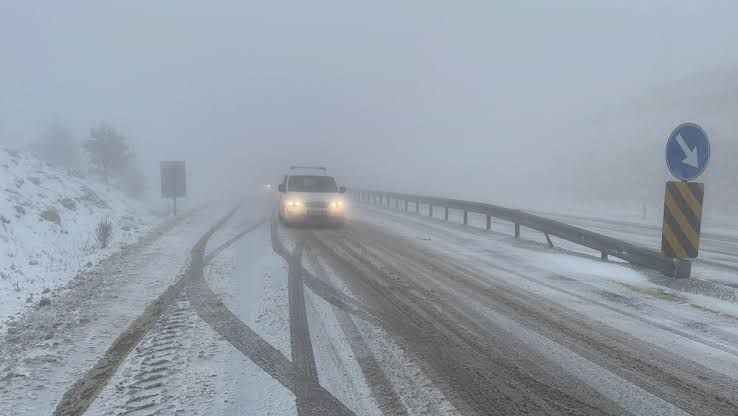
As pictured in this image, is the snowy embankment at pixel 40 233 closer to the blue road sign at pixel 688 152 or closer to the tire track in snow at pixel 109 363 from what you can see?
the tire track in snow at pixel 109 363

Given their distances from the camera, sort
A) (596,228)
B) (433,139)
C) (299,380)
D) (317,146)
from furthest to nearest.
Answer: (317,146), (433,139), (596,228), (299,380)

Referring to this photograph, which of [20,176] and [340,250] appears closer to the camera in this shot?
[340,250]

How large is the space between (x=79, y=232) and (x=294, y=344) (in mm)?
12325

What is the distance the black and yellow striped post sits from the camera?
7.08 m

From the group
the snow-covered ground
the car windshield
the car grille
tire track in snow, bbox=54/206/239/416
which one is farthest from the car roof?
tire track in snow, bbox=54/206/239/416

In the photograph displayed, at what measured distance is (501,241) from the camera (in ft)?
39.3

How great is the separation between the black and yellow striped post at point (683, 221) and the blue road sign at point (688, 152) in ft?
0.75

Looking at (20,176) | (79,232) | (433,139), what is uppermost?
(433,139)

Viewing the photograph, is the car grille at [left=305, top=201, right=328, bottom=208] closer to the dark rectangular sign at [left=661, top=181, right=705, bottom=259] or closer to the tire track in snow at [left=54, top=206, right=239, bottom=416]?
the tire track in snow at [left=54, top=206, right=239, bottom=416]

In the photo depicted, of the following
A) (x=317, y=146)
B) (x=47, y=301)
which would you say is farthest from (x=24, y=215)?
(x=317, y=146)

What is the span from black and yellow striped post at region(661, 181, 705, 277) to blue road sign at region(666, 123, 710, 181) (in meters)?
0.23

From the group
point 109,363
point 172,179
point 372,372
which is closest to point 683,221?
point 372,372

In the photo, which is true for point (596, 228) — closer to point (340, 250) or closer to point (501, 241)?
point (501, 241)

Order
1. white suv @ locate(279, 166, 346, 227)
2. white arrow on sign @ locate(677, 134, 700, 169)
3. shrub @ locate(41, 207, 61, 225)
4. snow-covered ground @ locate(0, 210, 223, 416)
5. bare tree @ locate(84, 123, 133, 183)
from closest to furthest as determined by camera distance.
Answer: snow-covered ground @ locate(0, 210, 223, 416) < white arrow on sign @ locate(677, 134, 700, 169) < shrub @ locate(41, 207, 61, 225) < white suv @ locate(279, 166, 346, 227) < bare tree @ locate(84, 123, 133, 183)
